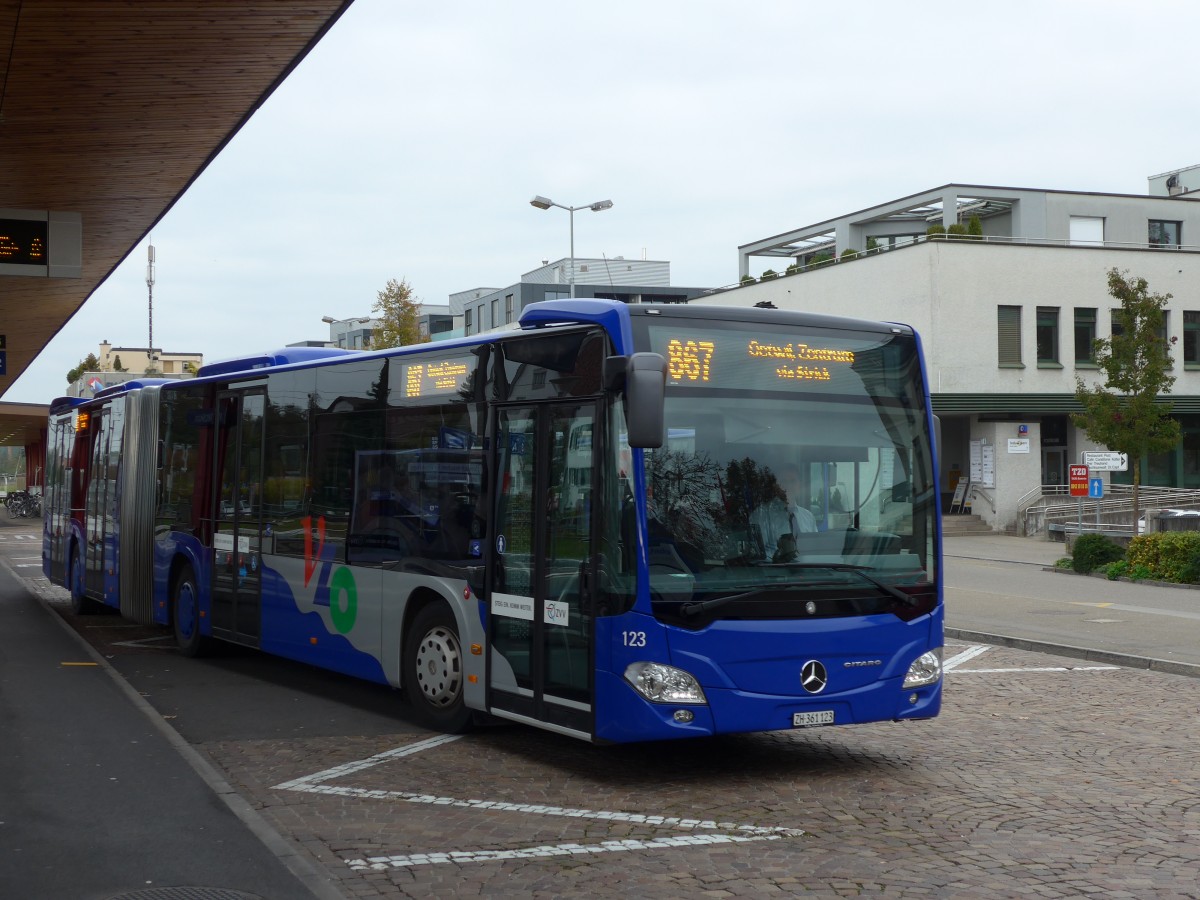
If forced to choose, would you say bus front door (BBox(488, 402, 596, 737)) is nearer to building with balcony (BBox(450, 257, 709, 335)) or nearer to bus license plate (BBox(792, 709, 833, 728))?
bus license plate (BBox(792, 709, 833, 728))

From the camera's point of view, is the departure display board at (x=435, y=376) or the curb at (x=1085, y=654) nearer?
the departure display board at (x=435, y=376)

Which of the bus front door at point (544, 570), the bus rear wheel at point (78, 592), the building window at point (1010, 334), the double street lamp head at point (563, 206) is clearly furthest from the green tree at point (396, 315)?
the bus front door at point (544, 570)

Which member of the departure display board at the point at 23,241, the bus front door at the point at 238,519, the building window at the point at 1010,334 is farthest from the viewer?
the building window at the point at 1010,334

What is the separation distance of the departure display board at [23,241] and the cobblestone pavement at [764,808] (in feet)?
35.5

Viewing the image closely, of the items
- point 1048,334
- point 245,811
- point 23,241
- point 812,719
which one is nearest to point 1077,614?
point 812,719

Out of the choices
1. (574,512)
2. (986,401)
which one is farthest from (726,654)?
(986,401)

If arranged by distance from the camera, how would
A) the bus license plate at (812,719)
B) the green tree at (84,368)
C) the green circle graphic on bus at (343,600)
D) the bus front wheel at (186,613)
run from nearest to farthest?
the bus license plate at (812,719), the green circle graphic on bus at (343,600), the bus front wheel at (186,613), the green tree at (84,368)

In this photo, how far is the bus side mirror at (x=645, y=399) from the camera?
764 cm

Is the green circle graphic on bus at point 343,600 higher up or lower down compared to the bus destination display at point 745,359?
lower down

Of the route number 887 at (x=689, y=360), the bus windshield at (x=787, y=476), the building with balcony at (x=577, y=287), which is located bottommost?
the bus windshield at (x=787, y=476)

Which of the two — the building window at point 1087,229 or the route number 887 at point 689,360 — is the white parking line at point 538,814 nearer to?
the route number 887 at point 689,360

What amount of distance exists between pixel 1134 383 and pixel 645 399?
87.1 feet

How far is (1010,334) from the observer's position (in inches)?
1859

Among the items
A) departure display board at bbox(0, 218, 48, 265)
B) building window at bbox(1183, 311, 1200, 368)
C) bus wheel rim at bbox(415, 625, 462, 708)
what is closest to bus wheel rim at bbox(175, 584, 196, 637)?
bus wheel rim at bbox(415, 625, 462, 708)
